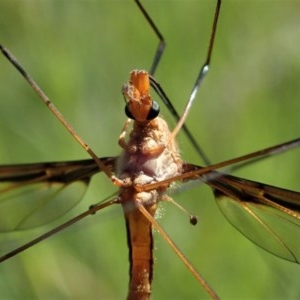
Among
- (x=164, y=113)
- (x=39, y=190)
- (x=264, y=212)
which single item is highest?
(x=164, y=113)

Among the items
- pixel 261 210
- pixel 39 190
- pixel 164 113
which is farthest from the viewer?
pixel 164 113

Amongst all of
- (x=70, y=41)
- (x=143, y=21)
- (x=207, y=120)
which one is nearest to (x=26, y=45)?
(x=70, y=41)

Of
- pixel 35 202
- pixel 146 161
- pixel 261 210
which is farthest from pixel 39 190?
pixel 261 210

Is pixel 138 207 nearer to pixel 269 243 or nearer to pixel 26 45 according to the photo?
pixel 269 243

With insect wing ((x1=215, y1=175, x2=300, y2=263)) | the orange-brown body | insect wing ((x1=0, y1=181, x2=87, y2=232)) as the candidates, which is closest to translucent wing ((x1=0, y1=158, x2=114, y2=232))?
insect wing ((x1=0, y1=181, x2=87, y2=232))

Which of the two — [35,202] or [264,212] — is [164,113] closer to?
[35,202]

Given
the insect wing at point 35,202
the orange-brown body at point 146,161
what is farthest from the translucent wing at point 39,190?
the orange-brown body at point 146,161

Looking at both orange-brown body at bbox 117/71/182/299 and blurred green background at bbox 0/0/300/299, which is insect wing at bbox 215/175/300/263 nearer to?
orange-brown body at bbox 117/71/182/299
